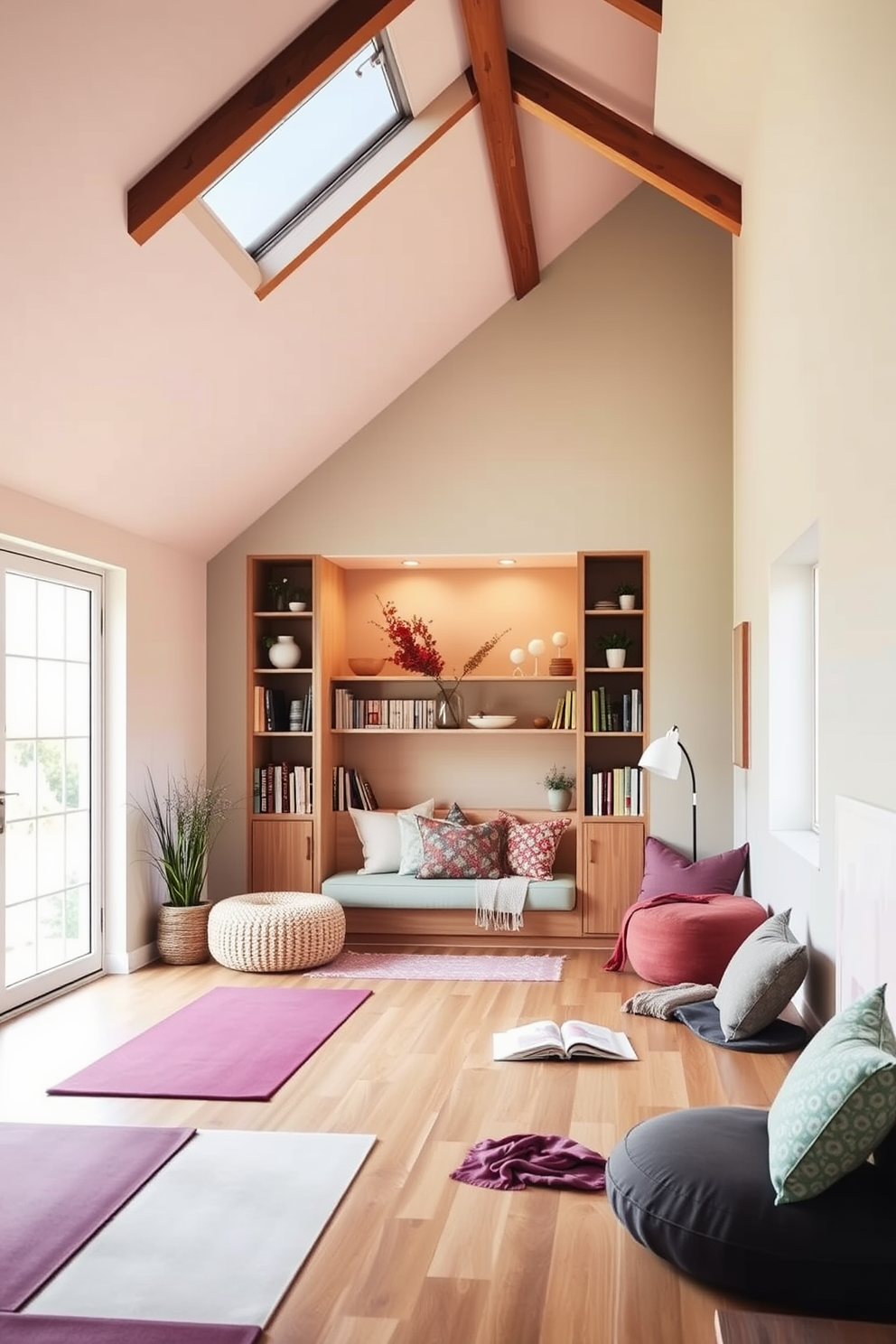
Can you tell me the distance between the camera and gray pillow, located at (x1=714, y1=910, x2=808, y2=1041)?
4602mm

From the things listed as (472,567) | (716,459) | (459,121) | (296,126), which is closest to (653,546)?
(716,459)

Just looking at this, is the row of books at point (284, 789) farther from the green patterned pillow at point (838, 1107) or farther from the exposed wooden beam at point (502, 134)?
the green patterned pillow at point (838, 1107)

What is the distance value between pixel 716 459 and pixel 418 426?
1.78m

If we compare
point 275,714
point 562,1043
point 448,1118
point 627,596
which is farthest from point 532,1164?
point 275,714

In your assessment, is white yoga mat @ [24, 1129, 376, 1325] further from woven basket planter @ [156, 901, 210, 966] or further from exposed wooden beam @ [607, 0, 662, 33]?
exposed wooden beam @ [607, 0, 662, 33]

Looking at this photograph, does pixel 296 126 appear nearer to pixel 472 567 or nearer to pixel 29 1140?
pixel 472 567

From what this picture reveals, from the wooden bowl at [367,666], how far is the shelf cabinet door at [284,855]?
100 centimetres

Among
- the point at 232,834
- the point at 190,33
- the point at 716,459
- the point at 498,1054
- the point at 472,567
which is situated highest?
the point at 190,33

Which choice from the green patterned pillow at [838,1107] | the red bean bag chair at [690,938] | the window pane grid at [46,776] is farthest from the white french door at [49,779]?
the green patterned pillow at [838,1107]

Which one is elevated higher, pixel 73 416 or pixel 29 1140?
pixel 73 416

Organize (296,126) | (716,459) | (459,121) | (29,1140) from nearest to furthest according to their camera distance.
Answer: (29,1140) → (296,126) → (459,121) → (716,459)

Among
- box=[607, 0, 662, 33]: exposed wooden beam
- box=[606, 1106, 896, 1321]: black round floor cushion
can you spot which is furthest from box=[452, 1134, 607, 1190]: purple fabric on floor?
box=[607, 0, 662, 33]: exposed wooden beam

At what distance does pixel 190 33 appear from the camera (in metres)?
3.99

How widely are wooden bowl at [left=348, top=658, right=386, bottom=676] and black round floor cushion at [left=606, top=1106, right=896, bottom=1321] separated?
16.1 ft
